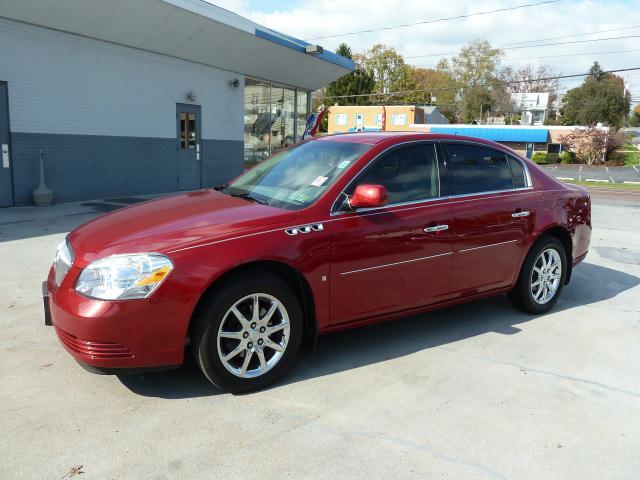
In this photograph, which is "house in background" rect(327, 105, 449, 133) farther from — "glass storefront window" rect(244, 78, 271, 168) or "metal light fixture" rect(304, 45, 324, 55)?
"metal light fixture" rect(304, 45, 324, 55)

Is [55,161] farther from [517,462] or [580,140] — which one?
[580,140]

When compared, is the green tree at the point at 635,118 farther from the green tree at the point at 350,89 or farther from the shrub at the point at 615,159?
the shrub at the point at 615,159

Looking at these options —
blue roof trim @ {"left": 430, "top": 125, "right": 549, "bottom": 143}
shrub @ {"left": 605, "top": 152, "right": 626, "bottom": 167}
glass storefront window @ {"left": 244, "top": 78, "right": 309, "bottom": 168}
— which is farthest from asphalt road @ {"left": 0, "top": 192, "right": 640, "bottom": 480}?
blue roof trim @ {"left": 430, "top": 125, "right": 549, "bottom": 143}

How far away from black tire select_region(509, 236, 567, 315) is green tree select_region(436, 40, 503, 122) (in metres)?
73.0

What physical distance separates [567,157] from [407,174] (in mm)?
48893

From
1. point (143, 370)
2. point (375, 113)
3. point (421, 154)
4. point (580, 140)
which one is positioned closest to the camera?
point (143, 370)

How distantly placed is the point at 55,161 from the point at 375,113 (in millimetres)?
55196

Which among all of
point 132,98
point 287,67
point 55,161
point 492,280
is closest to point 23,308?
point 492,280

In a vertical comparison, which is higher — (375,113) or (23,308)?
(375,113)

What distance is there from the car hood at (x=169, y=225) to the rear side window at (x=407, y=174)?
0.85 metres

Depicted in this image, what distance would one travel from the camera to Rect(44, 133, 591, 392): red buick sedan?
3.15 meters

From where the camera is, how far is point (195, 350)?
3.29 metres

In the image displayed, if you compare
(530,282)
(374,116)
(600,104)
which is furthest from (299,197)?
(600,104)

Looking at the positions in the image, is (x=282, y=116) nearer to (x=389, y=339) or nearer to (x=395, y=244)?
(x=389, y=339)
